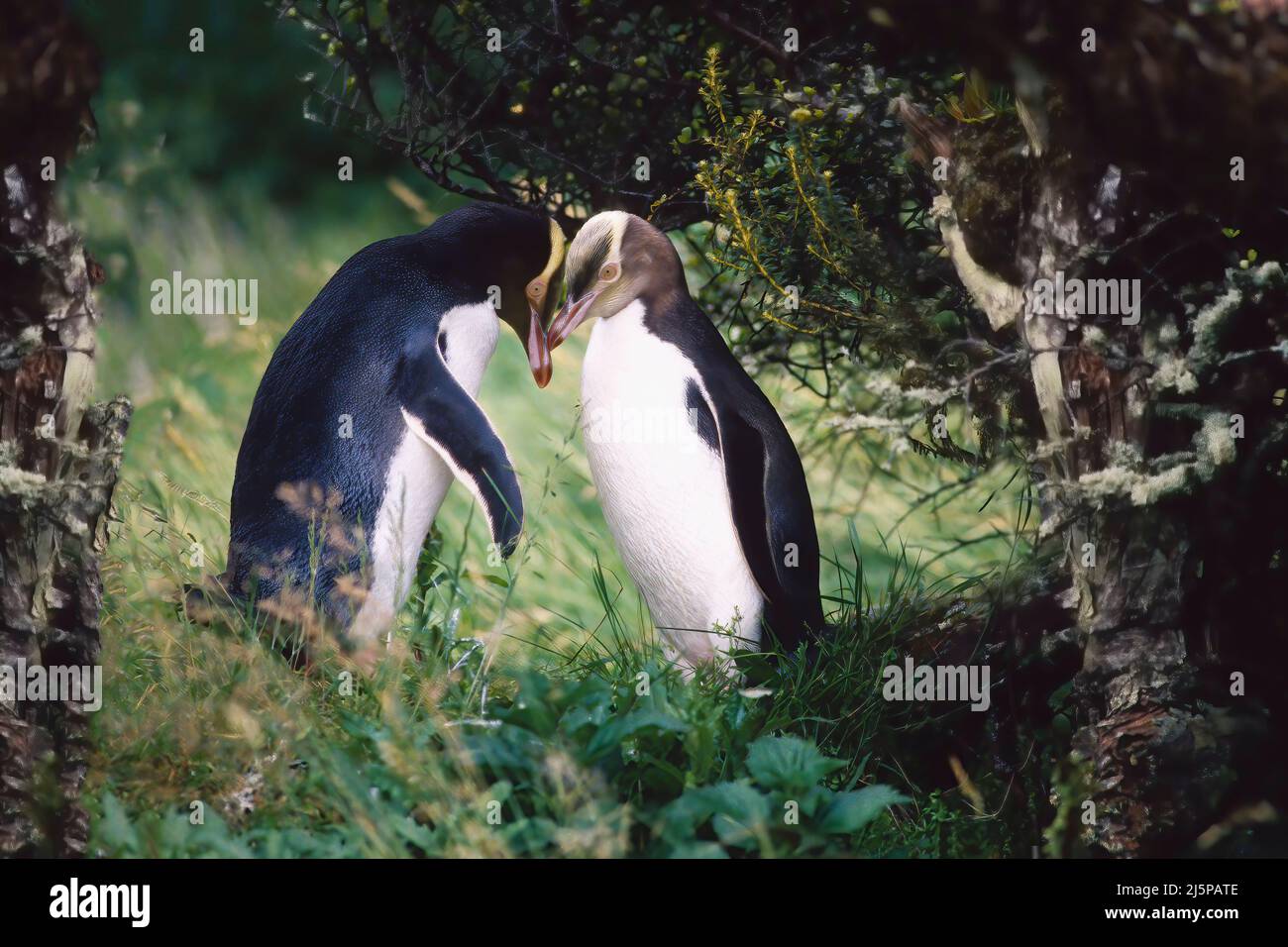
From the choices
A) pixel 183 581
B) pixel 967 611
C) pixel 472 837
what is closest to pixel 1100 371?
pixel 967 611

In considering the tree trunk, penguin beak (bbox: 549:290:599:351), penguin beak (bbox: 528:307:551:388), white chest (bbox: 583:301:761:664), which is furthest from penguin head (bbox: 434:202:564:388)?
the tree trunk

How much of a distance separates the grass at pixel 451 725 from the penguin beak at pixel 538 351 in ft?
1.11

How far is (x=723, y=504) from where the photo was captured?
2668 millimetres

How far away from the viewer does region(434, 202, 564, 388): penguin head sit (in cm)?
283

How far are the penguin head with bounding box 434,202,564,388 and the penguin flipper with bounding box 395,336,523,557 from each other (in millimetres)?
200

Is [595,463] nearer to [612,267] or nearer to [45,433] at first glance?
[612,267]

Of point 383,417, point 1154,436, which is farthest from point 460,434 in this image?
point 1154,436

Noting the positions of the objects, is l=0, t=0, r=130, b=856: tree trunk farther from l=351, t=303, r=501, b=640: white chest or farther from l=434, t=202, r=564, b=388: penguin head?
l=434, t=202, r=564, b=388: penguin head

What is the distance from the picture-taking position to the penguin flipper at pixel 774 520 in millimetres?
2621

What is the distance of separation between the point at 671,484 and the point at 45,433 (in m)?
1.08

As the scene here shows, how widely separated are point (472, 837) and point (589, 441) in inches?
36.4

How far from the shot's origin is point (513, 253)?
9.30ft

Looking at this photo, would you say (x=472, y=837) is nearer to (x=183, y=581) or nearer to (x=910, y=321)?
(x=183, y=581)
